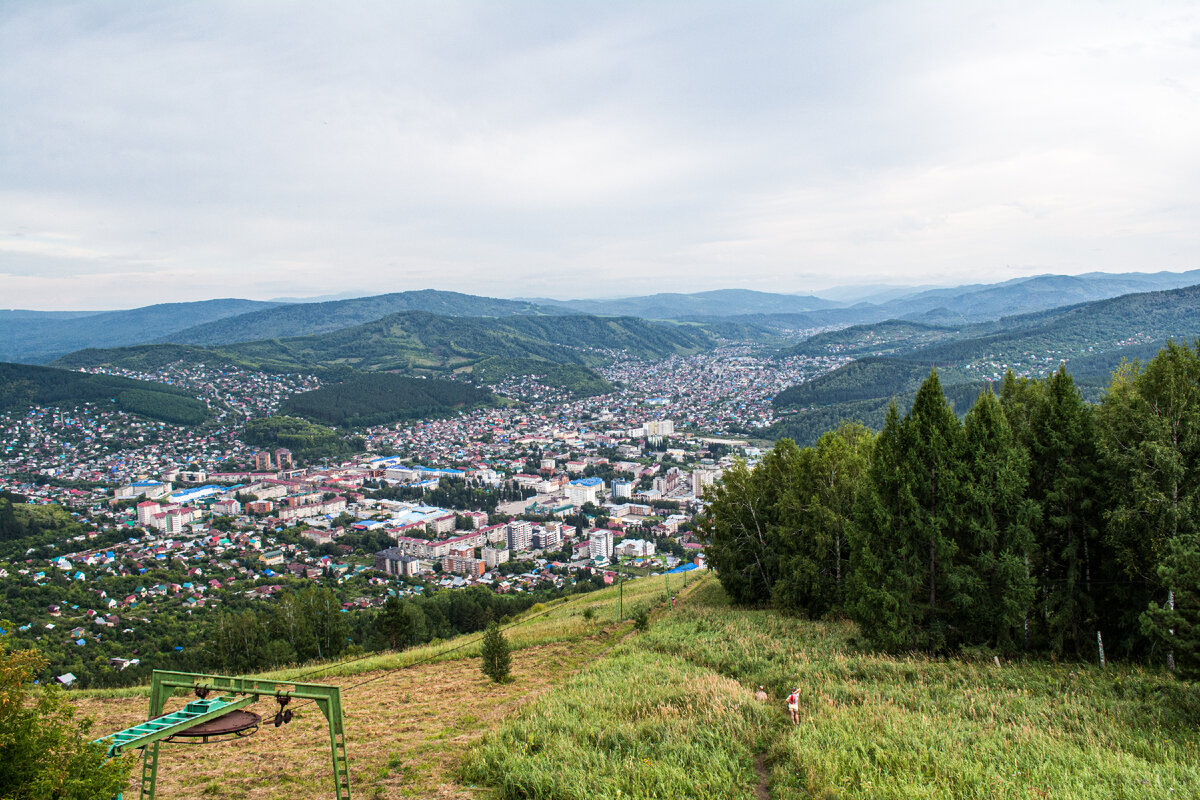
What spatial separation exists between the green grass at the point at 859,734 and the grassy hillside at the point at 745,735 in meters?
0.03

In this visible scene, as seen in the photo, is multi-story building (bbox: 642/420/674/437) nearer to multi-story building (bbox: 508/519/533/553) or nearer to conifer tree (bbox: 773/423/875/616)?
multi-story building (bbox: 508/519/533/553)

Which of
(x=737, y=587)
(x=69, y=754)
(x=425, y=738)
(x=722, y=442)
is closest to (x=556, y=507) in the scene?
(x=722, y=442)

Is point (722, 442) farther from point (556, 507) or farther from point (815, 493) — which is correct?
point (815, 493)

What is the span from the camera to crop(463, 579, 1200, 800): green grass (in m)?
6.56

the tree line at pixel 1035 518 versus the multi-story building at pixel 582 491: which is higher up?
the tree line at pixel 1035 518

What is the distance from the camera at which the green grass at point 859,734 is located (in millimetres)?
6562

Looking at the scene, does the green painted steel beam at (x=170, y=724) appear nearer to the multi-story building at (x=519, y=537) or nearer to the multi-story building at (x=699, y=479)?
the multi-story building at (x=519, y=537)

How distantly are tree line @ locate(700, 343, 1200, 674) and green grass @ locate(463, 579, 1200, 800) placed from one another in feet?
4.08

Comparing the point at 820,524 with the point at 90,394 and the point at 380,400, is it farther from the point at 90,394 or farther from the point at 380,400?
the point at 90,394

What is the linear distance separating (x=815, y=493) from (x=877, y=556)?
12.7 ft

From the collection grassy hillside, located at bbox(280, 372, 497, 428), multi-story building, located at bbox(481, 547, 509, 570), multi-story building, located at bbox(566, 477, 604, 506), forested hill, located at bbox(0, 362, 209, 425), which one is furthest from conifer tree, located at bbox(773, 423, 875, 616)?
forested hill, located at bbox(0, 362, 209, 425)

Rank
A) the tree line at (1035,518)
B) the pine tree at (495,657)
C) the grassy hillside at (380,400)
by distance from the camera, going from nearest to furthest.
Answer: the tree line at (1035,518) → the pine tree at (495,657) → the grassy hillside at (380,400)

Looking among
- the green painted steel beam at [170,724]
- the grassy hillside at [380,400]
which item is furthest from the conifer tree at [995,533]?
the grassy hillside at [380,400]

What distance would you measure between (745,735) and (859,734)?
142 centimetres
